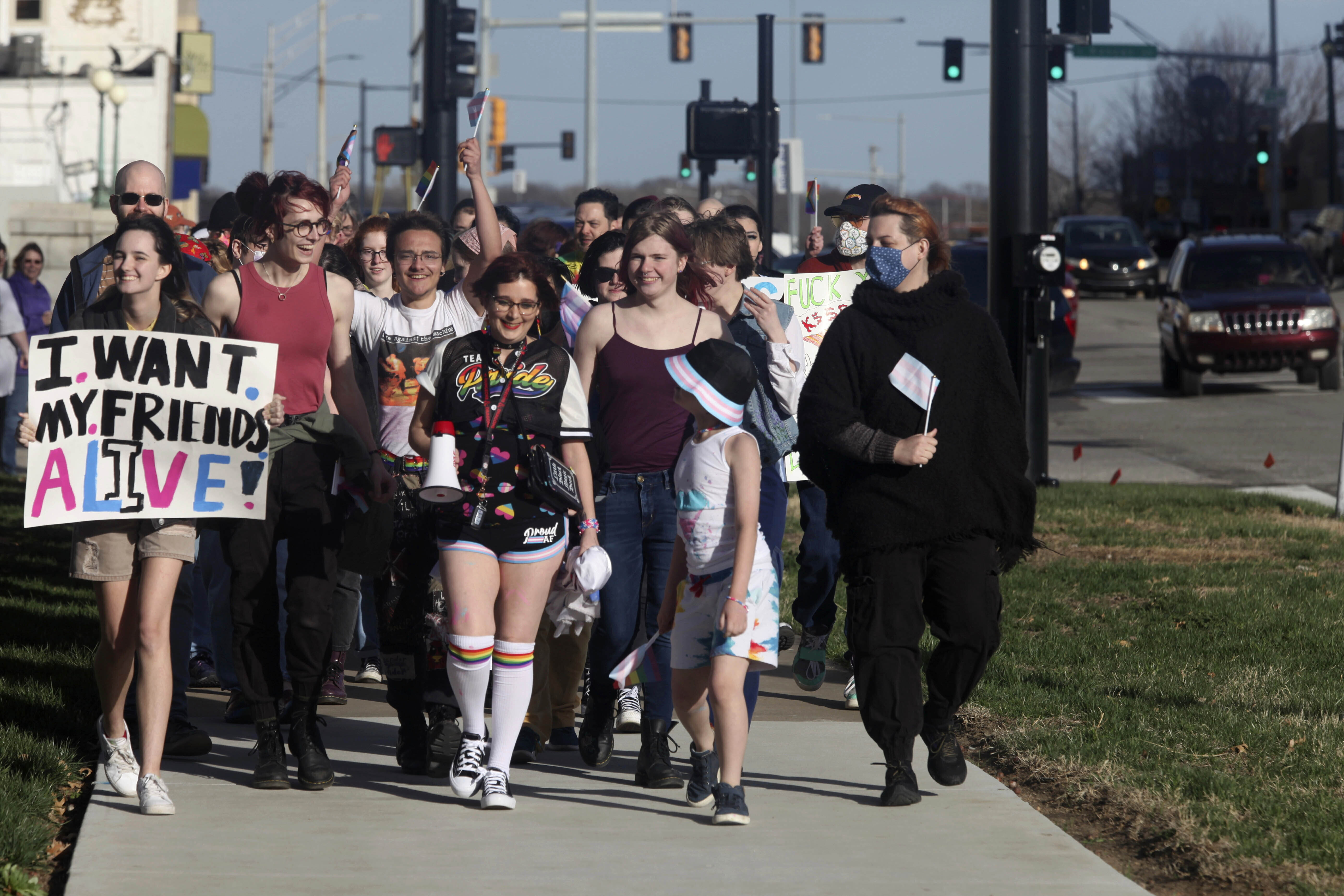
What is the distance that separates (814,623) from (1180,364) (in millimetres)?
16754

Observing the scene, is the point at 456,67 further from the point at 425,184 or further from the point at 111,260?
the point at 111,260

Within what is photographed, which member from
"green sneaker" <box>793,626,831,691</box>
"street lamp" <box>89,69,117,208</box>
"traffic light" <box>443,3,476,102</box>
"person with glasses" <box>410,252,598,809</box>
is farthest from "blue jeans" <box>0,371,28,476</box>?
"street lamp" <box>89,69,117,208</box>

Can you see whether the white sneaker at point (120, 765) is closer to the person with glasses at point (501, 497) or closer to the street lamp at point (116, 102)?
the person with glasses at point (501, 497)

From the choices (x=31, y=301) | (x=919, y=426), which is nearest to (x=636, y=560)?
(x=919, y=426)

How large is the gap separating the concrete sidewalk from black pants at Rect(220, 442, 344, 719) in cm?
39

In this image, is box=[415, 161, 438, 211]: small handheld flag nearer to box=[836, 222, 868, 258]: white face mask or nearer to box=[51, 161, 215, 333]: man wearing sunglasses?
box=[51, 161, 215, 333]: man wearing sunglasses

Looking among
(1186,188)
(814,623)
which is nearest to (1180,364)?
(814,623)

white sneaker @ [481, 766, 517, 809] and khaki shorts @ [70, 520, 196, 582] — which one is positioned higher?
khaki shorts @ [70, 520, 196, 582]

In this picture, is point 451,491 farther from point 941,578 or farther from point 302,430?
point 941,578

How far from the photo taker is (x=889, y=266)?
563 centimetres

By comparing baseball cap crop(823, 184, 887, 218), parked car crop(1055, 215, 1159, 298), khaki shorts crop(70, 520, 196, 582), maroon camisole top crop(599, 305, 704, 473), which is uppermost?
parked car crop(1055, 215, 1159, 298)

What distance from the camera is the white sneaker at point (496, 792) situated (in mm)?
5512

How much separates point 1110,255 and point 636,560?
37.3 metres

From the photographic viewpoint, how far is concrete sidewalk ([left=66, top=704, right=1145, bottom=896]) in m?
4.74
